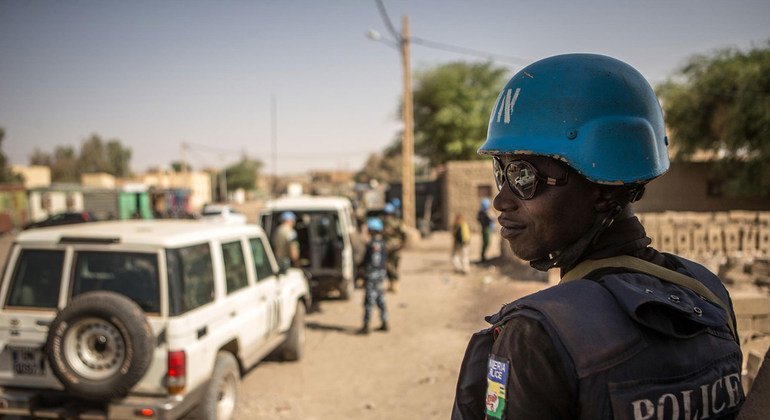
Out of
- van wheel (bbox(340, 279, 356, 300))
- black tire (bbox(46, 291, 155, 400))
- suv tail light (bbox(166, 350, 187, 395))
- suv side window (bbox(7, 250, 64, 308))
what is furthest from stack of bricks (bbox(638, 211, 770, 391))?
suv side window (bbox(7, 250, 64, 308))

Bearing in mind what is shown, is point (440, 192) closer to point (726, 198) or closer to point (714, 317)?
point (726, 198)

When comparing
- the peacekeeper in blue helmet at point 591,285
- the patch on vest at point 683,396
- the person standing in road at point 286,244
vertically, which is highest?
the peacekeeper in blue helmet at point 591,285

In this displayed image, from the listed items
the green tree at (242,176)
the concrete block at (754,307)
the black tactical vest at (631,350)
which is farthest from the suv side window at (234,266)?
the green tree at (242,176)

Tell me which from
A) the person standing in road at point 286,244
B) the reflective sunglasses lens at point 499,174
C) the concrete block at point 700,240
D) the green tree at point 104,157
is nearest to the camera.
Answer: the reflective sunglasses lens at point 499,174

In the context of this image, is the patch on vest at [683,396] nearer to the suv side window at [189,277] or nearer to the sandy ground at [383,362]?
the suv side window at [189,277]

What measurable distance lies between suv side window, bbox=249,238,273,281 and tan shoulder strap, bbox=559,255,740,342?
15.2 feet

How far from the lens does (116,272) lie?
3881 mm

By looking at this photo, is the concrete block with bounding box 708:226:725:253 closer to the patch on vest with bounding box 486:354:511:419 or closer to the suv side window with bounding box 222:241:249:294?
the suv side window with bounding box 222:241:249:294

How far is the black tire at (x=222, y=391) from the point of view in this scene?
416 centimetres

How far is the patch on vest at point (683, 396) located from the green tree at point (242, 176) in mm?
71706

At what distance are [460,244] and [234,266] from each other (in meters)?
8.00

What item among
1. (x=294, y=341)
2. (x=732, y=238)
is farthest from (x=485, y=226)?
(x=294, y=341)

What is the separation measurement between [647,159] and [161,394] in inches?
144

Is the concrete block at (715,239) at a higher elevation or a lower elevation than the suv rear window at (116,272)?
lower
